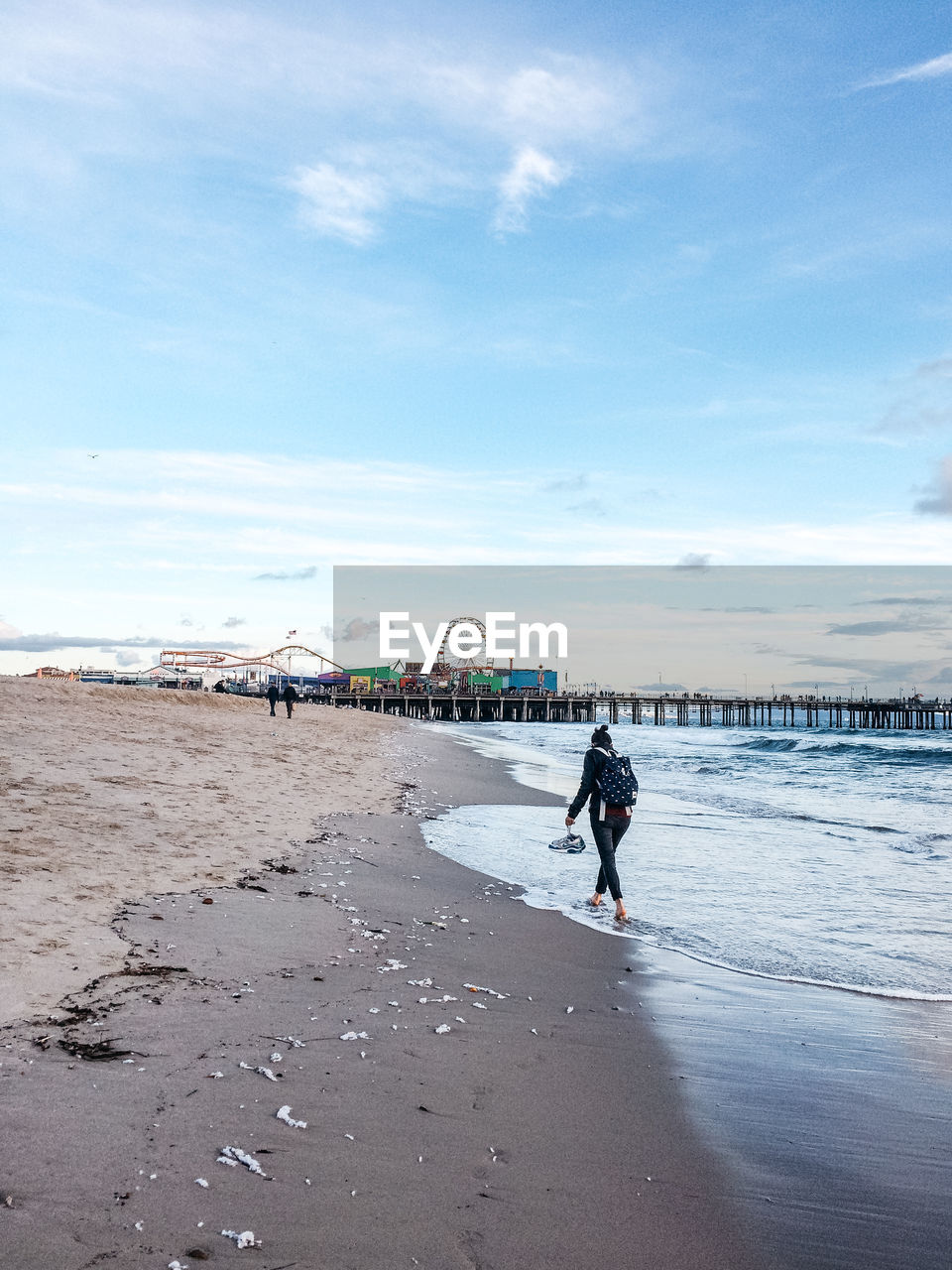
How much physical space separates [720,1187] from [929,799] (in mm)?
22223

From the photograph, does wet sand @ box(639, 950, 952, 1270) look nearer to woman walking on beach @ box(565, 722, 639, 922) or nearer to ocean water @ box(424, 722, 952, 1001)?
ocean water @ box(424, 722, 952, 1001)

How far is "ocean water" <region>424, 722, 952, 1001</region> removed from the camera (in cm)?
719

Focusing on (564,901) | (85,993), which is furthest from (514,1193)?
(564,901)

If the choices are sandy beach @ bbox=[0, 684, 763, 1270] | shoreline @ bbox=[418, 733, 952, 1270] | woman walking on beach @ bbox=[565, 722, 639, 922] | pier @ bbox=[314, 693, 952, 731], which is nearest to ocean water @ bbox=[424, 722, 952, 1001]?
woman walking on beach @ bbox=[565, 722, 639, 922]

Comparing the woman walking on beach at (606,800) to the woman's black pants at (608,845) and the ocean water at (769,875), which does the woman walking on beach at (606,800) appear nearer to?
the woman's black pants at (608,845)

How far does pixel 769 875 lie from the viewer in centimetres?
1074

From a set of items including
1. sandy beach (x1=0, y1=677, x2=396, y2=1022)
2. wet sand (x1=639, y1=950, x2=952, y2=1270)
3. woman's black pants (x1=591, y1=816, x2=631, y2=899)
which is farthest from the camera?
woman's black pants (x1=591, y1=816, x2=631, y2=899)

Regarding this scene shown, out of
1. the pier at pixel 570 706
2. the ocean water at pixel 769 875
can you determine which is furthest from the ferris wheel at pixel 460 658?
the ocean water at pixel 769 875

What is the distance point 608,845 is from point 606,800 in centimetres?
49

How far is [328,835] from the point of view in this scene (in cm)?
1084

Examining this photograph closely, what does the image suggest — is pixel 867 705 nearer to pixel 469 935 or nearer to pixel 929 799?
pixel 929 799

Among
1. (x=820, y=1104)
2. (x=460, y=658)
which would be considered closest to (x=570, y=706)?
(x=460, y=658)

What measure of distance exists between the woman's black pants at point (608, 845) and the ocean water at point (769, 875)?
280 millimetres

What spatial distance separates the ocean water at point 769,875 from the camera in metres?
7.19
